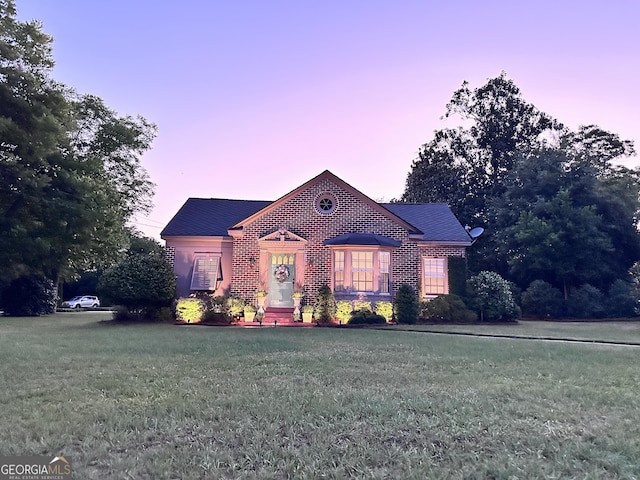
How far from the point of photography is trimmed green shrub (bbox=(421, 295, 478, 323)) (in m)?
19.0

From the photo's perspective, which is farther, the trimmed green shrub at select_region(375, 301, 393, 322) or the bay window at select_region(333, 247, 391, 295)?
the bay window at select_region(333, 247, 391, 295)

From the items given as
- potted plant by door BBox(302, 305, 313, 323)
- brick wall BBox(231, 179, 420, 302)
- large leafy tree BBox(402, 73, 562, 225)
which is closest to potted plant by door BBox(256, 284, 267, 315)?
brick wall BBox(231, 179, 420, 302)

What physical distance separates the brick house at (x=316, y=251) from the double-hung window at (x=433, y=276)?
0.04 metres

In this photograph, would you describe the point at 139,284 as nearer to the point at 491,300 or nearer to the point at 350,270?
the point at 350,270

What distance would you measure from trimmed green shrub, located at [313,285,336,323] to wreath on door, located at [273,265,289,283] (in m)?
1.96

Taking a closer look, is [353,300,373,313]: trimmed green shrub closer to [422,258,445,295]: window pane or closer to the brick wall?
the brick wall

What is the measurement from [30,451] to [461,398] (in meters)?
4.42

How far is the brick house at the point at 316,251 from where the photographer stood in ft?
62.6

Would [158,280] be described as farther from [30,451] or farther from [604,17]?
Result: [604,17]

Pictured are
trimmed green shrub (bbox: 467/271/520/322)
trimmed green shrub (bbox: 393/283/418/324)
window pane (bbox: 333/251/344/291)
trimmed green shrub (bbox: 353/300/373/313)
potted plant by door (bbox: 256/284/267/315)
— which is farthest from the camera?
trimmed green shrub (bbox: 467/271/520/322)

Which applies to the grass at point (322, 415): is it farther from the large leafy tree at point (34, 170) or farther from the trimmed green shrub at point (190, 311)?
the trimmed green shrub at point (190, 311)

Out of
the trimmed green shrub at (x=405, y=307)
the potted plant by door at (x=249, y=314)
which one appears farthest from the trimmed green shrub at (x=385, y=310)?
the potted plant by door at (x=249, y=314)

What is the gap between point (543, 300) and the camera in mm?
23875

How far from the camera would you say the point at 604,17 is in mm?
14062
